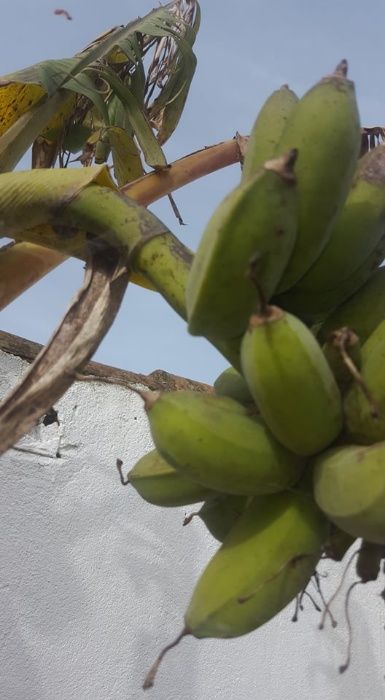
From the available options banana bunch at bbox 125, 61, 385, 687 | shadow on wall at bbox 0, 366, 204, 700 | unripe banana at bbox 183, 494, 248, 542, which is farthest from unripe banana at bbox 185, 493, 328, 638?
shadow on wall at bbox 0, 366, 204, 700

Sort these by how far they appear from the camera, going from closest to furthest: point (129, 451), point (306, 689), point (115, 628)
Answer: point (115, 628) < point (129, 451) < point (306, 689)

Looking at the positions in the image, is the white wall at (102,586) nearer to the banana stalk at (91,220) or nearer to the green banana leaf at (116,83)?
the green banana leaf at (116,83)

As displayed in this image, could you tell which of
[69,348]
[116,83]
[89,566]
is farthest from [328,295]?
[89,566]

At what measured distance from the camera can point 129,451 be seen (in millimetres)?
2244

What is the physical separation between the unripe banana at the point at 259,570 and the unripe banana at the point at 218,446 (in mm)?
29

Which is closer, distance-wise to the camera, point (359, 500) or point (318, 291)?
point (359, 500)

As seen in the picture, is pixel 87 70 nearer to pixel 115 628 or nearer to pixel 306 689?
pixel 115 628

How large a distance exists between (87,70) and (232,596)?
1.16 metres

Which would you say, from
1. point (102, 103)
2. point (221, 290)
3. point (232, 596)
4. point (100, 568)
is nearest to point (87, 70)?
point (102, 103)

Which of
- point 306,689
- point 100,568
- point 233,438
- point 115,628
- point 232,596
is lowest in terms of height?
point 306,689

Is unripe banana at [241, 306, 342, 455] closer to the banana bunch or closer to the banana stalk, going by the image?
the banana bunch

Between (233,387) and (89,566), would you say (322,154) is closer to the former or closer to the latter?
(233,387)

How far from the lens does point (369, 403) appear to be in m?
0.60

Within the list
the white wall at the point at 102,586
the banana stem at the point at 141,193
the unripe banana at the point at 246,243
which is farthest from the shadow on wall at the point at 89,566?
the unripe banana at the point at 246,243
